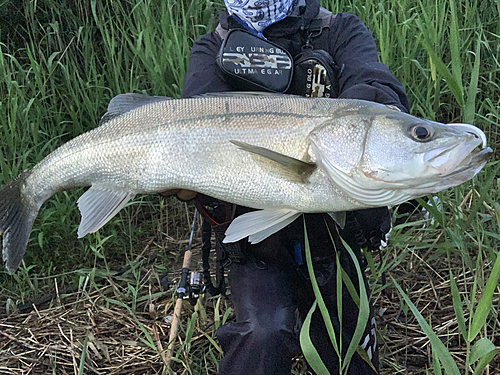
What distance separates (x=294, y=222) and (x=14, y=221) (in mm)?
1129

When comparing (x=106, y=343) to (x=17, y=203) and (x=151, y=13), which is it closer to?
(x=17, y=203)

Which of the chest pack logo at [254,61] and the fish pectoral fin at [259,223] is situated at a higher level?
the chest pack logo at [254,61]

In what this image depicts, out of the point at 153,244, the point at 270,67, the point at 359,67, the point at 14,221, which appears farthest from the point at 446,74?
the point at 153,244

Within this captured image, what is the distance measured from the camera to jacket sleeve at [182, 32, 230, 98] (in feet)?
8.38

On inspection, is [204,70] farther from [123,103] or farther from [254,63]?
[123,103]

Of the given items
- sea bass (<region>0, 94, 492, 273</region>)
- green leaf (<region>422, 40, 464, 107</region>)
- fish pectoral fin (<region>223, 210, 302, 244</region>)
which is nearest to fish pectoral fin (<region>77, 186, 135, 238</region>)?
sea bass (<region>0, 94, 492, 273</region>)

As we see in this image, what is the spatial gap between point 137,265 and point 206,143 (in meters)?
1.51

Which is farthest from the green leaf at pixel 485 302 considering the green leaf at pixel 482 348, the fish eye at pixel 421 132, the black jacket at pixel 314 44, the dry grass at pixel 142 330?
the black jacket at pixel 314 44

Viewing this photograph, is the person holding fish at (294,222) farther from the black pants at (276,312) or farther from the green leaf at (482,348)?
the green leaf at (482,348)

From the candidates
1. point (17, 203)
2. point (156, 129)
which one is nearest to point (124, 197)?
point (156, 129)

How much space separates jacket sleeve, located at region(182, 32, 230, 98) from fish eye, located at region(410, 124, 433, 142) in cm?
109

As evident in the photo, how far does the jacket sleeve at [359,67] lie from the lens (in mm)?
2170

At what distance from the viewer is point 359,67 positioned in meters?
2.38

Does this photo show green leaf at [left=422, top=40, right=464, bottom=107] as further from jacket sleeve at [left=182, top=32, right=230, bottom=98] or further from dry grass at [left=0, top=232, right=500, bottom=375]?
jacket sleeve at [left=182, top=32, right=230, bottom=98]
